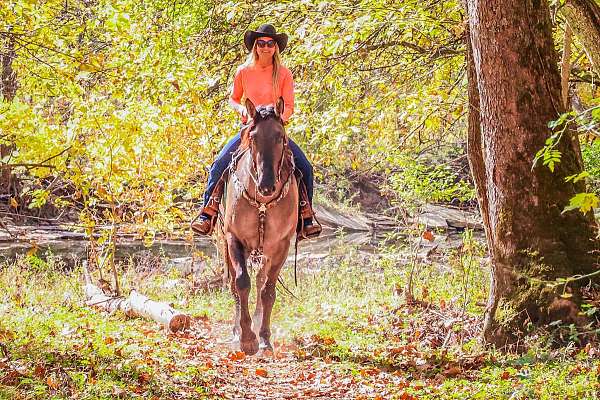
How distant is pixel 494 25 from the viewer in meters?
7.51

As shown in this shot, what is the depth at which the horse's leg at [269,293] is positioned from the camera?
928 cm

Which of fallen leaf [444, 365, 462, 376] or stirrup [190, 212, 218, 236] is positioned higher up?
stirrup [190, 212, 218, 236]

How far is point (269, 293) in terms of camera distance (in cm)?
953

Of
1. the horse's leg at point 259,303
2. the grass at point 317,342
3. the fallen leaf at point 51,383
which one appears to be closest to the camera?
the fallen leaf at point 51,383

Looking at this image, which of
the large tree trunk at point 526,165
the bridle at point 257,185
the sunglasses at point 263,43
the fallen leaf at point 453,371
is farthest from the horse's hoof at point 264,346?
the sunglasses at point 263,43

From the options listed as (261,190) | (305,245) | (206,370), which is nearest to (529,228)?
(261,190)

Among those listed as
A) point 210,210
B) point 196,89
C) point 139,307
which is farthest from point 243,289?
point 196,89

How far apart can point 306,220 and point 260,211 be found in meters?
0.95

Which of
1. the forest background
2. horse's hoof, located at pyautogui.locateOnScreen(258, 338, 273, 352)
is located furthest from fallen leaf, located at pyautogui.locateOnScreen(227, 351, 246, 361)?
the forest background

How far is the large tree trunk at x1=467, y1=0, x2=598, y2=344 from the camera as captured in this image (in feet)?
24.6

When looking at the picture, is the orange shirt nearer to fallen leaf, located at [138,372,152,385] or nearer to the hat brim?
the hat brim

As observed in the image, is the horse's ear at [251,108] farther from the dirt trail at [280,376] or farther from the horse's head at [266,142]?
the dirt trail at [280,376]

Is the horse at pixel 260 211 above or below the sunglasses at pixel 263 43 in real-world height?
below

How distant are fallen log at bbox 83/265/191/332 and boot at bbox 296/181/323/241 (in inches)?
83.0
